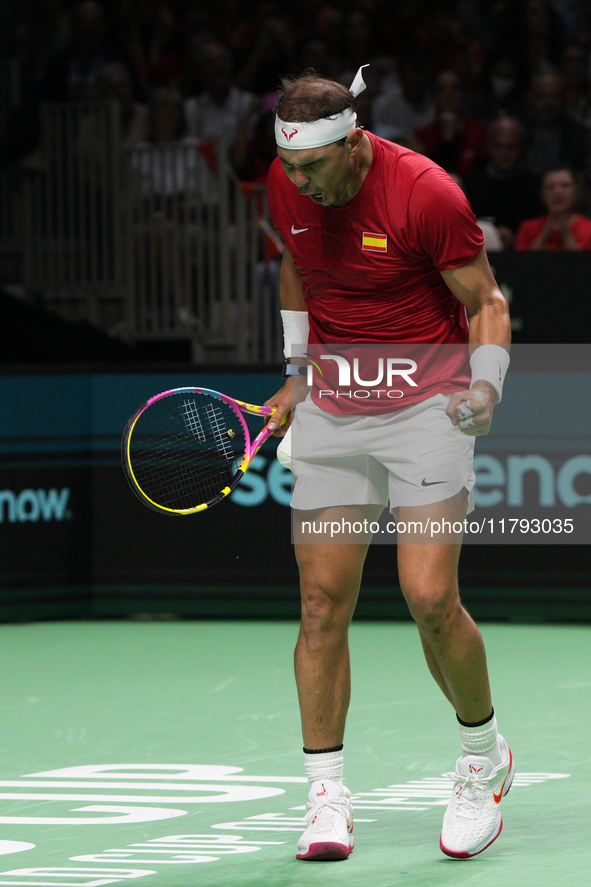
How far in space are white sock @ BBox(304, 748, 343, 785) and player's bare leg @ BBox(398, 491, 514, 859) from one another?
0.29 metres

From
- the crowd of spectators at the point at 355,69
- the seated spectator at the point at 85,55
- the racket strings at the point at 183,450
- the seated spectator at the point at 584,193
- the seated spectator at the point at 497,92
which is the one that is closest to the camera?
the racket strings at the point at 183,450

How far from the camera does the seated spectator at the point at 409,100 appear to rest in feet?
33.3

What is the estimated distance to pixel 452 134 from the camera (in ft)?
Answer: 31.5

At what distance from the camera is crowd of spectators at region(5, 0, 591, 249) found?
30.8 feet

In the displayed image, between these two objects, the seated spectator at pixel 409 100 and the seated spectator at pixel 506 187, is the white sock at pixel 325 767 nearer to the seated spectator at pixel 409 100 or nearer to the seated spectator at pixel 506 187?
the seated spectator at pixel 506 187

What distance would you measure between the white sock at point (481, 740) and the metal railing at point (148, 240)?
14.9ft

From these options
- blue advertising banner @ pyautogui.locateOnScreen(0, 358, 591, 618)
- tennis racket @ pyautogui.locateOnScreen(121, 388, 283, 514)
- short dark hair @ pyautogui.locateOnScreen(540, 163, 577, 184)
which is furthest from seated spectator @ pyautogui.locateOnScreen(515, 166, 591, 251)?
tennis racket @ pyautogui.locateOnScreen(121, 388, 283, 514)

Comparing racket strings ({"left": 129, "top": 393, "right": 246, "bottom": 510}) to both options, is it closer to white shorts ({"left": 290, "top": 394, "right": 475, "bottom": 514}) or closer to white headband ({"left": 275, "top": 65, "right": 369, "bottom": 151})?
white shorts ({"left": 290, "top": 394, "right": 475, "bottom": 514})

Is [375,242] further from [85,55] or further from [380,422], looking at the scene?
[85,55]

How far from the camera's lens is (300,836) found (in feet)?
12.5

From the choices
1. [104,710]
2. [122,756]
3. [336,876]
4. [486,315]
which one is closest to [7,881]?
[336,876]

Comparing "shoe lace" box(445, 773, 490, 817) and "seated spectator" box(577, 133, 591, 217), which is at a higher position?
"seated spectator" box(577, 133, 591, 217)

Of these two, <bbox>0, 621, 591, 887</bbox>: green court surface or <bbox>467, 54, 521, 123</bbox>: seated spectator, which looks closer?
<bbox>0, 621, 591, 887</bbox>: green court surface

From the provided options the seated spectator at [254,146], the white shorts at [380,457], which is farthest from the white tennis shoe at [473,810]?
the seated spectator at [254,146]
